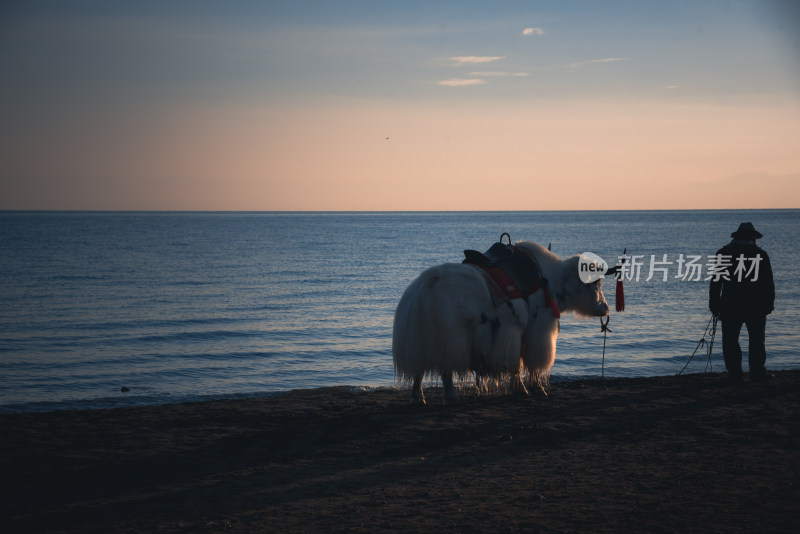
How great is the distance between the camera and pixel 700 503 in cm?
470

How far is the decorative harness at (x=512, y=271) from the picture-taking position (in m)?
8.15

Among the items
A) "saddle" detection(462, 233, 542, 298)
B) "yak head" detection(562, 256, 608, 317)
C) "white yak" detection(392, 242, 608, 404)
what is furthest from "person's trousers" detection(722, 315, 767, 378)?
"saddle" detection(462, 233, 542, 298)

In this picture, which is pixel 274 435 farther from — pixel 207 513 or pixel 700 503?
pixel 700 503

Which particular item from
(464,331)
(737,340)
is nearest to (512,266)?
(464,331)

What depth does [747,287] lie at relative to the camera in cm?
916

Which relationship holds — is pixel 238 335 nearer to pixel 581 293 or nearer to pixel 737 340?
pixel 581 293

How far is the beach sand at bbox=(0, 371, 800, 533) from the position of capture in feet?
14.9

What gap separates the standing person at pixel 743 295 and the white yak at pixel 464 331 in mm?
2838

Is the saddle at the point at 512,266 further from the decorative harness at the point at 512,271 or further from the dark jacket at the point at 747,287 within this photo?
the dark jacket at the point at 747,287

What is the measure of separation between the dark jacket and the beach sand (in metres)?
1.17

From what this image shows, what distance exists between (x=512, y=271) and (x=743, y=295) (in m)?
3.48

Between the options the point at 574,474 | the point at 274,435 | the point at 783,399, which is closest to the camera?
the point at 574,474

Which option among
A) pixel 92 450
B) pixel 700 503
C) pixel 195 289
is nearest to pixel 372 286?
pixel 195 289

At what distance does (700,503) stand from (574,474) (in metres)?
Answer: 1.05
